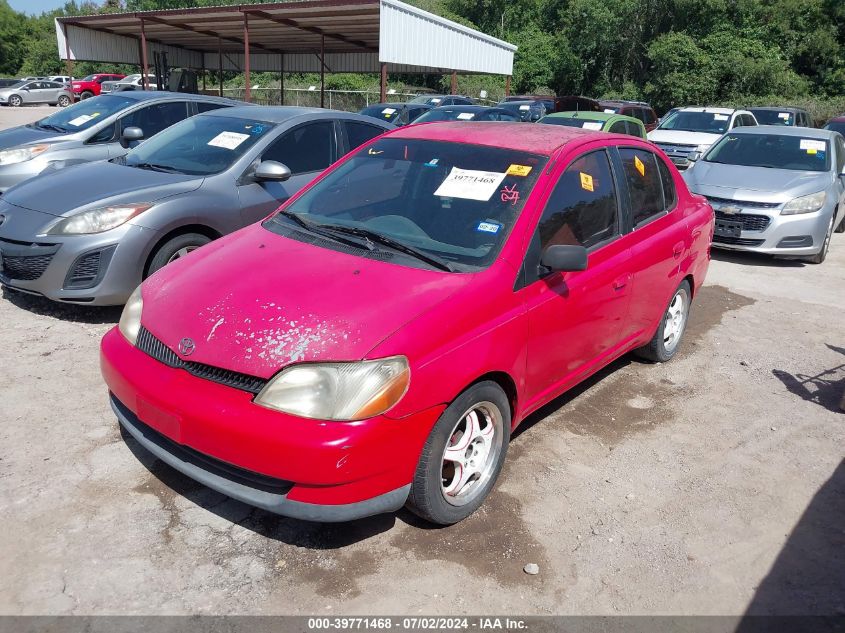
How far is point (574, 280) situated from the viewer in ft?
12.3

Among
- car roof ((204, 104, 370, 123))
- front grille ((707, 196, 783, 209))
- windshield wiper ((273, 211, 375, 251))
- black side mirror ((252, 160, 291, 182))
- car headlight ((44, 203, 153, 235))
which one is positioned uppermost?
car roof ((204, 104, 370, 123))

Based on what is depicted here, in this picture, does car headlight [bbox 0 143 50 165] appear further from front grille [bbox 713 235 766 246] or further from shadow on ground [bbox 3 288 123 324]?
front grille [bbox 713 235 766 246]

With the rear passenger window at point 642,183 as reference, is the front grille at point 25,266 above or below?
below

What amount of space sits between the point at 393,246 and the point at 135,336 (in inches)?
52.1

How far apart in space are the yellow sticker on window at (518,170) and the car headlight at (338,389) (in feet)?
4.73

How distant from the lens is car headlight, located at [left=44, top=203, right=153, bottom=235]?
520 cm

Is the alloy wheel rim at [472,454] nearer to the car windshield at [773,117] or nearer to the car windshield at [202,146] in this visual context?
the car windshield at [202,146]

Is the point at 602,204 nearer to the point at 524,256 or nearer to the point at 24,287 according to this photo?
the point at 524,256

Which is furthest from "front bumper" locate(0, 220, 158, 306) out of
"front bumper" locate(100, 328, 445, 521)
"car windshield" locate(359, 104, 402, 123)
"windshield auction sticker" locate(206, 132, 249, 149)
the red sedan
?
"car windshield" locate(359, 104, 402, 123)

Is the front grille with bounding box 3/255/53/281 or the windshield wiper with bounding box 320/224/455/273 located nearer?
the windshield wiper with bounding box 320/224/455/273

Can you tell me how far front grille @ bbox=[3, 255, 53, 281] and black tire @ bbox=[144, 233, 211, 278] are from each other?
28.5 inches

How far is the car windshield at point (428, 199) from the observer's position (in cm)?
349

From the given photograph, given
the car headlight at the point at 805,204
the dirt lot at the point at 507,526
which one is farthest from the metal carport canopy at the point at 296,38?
the dirt lot at the point at 507,526

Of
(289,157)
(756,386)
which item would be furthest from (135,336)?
(756,386)
